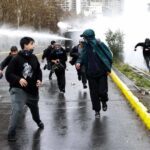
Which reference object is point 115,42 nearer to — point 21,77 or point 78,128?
point 78,128

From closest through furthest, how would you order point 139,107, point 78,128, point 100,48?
point 78,128 → point 100,48 → point 139,107

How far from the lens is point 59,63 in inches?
636

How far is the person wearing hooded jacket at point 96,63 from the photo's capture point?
11047 millimetres

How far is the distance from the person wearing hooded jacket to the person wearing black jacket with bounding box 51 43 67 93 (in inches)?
191

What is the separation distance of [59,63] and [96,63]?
5117mm

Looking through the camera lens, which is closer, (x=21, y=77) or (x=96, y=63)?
(x=21, y=77)

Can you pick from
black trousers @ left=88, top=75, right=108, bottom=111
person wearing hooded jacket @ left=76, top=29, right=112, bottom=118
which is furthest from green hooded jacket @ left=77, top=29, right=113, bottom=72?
black trousers @ left=88, top=75, right=108, bottom=111

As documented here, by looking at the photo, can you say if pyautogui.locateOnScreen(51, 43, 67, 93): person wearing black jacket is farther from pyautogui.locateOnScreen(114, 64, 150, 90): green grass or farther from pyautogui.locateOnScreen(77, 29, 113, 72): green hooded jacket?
pyautogui.locateOnScreen(77, 29, 113, 72): green hooded jacket

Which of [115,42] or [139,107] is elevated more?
[139,107]

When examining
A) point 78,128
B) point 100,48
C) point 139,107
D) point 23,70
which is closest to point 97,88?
point 100,48

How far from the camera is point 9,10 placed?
56906 millimetres

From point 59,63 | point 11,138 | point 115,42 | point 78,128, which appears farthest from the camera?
point 115,42

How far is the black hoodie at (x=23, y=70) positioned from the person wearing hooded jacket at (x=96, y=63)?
2005mm

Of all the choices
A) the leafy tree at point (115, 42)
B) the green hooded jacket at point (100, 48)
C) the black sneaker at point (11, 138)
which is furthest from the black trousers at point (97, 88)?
the leafy tree at point (115, 42)
